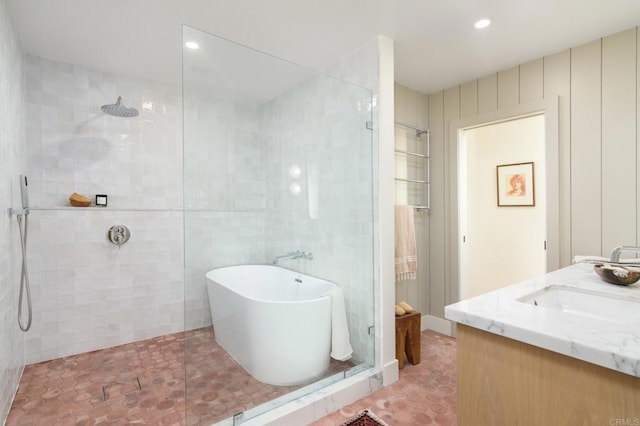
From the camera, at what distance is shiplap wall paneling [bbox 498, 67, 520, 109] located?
2752mm

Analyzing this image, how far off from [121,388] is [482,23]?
3.66 metres

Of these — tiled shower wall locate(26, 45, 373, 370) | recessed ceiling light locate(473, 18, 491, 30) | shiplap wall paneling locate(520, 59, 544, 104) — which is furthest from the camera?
shiplap wall paneling locate(520, 59, 544, 104)

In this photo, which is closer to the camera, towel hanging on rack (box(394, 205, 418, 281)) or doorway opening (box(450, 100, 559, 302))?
towel hanging on rack (box(394, 205, 418, 281))

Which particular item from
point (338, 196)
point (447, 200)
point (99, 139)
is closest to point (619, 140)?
point (447, 200)

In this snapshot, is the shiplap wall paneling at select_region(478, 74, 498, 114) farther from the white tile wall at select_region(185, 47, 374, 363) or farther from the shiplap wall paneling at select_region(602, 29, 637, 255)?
the white tile wall at select_region(185, 47, 374, 363)

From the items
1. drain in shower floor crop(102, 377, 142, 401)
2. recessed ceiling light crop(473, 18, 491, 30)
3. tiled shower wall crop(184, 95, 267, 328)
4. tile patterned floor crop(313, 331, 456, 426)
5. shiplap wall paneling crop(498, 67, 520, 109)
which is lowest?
tile patterned floor crop(313, 331, 456, 426)

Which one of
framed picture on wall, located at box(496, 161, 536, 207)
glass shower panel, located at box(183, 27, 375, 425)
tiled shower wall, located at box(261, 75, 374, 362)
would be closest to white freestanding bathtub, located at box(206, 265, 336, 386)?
glass shower panel, located at box(183, 27, 375, 425)

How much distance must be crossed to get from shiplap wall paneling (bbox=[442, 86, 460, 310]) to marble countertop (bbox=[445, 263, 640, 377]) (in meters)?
1.92

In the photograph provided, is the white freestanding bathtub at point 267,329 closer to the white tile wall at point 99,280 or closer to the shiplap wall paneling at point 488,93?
the white tile wall at point 99,280

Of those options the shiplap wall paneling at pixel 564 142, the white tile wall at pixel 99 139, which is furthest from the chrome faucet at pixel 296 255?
the shiplap wall paneling at pixel 564 142

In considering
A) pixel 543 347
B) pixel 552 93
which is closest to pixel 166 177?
pixel 543 347

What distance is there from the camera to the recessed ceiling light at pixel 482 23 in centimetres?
214

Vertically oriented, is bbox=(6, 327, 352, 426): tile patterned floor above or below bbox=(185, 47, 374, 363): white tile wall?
below

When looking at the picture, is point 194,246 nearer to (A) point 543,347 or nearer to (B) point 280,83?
(B) point 280,83
